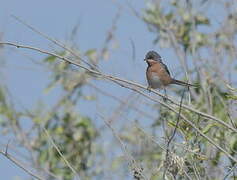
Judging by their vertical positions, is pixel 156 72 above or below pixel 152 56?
below

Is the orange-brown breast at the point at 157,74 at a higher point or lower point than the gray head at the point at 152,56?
lower

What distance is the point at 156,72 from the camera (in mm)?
6359

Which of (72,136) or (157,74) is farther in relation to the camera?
(72,136)

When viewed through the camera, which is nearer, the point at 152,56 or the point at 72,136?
the point at 152,56

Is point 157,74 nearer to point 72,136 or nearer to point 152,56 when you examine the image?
point 152,56

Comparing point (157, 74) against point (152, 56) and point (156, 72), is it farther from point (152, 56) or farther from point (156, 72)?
point (152, 56)

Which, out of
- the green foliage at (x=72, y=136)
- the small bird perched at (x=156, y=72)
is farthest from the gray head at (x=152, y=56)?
the green foliage at (x=72, y=136)

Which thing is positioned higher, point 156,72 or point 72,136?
point 156,72

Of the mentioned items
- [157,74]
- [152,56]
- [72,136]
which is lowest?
[72,136]

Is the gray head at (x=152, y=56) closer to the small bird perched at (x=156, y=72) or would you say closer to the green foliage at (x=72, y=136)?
the small bird perched at (x=156, y=72)

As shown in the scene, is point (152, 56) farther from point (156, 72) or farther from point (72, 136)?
point (72, 136)

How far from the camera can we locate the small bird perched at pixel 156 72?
622 centimetres

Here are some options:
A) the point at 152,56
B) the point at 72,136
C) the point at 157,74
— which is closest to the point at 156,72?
the point at 157,74

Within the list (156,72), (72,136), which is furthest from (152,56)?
(72,136)
